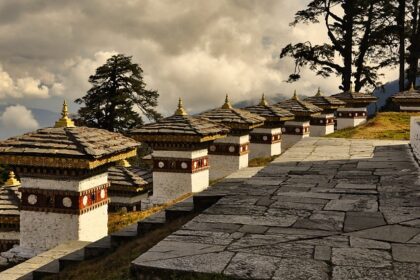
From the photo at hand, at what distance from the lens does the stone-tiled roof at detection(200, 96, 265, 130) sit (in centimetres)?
1325

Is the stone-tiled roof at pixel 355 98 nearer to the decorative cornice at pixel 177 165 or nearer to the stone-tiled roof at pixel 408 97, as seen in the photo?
the stone-tiled roof at pixel 408 97

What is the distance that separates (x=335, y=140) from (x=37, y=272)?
31.0ft

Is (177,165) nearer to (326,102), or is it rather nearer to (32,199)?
(32,199)

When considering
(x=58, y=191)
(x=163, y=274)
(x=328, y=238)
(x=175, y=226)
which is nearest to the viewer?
(x=163, y=274)

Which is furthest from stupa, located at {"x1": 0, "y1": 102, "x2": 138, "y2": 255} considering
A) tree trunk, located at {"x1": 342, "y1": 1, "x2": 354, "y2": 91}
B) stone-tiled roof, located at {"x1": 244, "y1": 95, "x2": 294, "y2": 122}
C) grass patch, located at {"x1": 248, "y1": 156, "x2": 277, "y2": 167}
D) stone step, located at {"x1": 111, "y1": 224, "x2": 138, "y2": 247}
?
tree trunk, located at {"x1": 342, "y1": 1, "x2": 354, "y2": 91}

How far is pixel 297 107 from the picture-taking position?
19.1 metres

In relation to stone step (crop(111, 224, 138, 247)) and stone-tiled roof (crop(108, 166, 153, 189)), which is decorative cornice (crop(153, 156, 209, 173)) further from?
Answer: stone step (crop(111, 224, 138, 247))

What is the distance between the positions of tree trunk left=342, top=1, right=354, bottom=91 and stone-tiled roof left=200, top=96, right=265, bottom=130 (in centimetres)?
1722

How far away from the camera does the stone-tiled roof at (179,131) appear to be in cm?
1098

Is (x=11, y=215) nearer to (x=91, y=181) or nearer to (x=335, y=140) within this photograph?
(x=91, y=181)

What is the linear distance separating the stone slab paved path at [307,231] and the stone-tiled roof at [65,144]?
116 inches

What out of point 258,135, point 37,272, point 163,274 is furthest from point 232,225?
point 258,135

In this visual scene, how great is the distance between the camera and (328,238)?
3971 millimetres

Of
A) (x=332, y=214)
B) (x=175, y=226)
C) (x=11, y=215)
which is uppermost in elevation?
(x=332, y=214)
